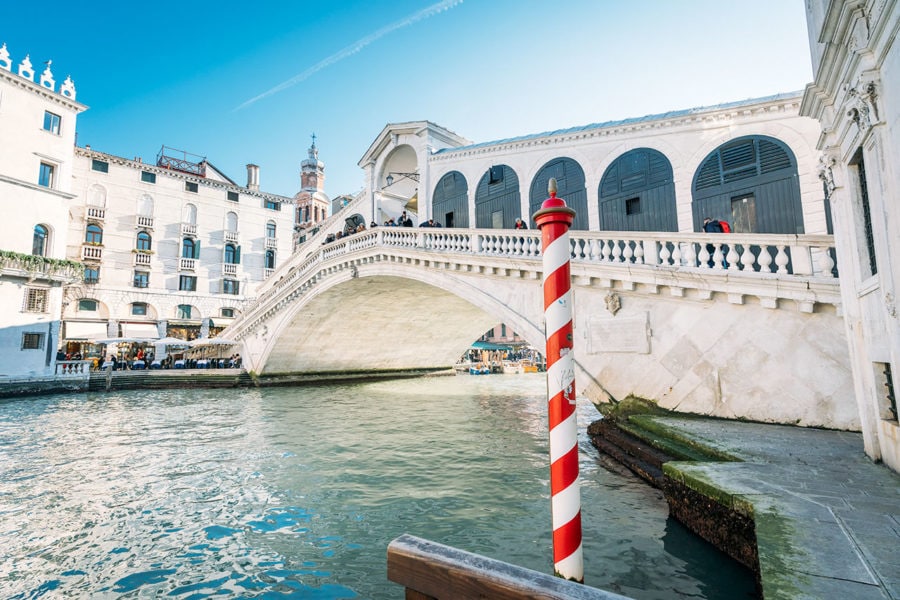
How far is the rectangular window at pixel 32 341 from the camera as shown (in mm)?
16750

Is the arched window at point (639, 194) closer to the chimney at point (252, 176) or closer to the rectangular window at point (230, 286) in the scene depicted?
the rectangular window at point (230, 286)

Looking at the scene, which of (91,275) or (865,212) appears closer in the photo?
(865,212)

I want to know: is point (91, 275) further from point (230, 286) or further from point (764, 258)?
point (764, 258)

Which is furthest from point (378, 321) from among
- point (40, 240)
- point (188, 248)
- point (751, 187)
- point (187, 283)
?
point (751, 187)

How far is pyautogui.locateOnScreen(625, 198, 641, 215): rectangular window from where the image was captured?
1014 cm

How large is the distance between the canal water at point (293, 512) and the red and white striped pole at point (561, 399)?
3.17 feet

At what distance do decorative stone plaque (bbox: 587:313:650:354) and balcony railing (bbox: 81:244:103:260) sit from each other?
2486 centimetres

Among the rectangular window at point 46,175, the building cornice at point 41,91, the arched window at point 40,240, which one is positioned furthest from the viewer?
the rectangular window at point 46,175

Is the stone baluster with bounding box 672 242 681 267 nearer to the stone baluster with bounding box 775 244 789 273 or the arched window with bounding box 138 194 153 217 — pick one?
the stone baluster with bounding box 775 244 789 273

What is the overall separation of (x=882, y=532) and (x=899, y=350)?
63.9 inches

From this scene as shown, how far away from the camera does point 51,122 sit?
19094mm

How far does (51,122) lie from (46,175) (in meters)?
2.28

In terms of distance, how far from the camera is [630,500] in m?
4.61

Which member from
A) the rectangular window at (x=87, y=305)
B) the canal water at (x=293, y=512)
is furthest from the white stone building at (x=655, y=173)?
the rectangular window at (x=87, y=305)
